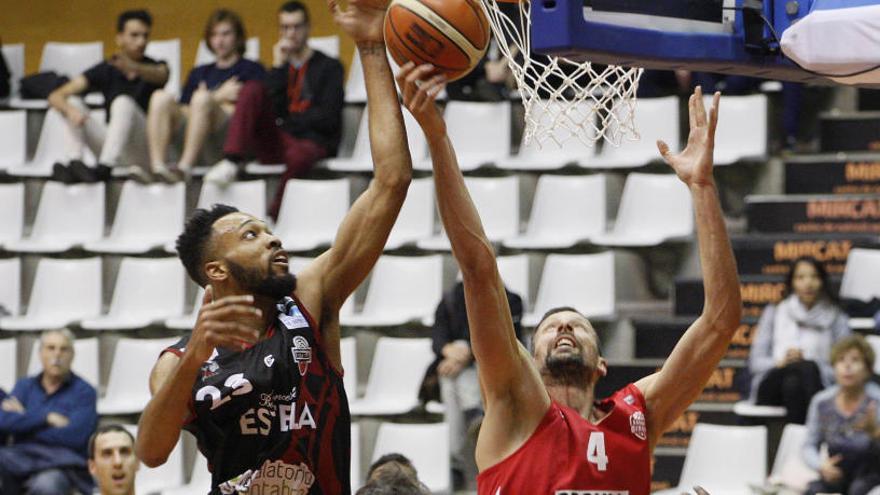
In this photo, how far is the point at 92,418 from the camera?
8414mm

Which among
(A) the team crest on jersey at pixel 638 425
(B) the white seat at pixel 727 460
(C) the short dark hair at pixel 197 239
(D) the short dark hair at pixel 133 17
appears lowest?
(B) the white seat at pixel 727 460

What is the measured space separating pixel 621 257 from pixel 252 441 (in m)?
5.17

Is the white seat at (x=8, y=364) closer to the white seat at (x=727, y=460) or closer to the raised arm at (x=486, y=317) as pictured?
the white seat at (x=727, y=460)

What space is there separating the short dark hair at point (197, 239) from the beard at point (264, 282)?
119 mm

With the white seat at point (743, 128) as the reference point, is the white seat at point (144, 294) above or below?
below

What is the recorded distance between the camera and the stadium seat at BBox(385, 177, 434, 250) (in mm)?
9289

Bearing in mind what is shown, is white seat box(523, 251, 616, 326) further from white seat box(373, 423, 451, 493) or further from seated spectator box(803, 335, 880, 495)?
seated spectator box(803, 335, 880, 495)

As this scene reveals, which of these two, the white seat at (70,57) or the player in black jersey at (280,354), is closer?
the player in black jersey at (280,354)

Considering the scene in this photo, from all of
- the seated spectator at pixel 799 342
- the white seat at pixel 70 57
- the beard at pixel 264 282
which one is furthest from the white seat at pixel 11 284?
the beard at pixel 264 282

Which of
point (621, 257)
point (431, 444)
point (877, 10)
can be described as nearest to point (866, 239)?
point (621, 257)

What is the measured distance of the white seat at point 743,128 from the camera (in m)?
9.19

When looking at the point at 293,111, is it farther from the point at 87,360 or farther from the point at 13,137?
the point at 13,137

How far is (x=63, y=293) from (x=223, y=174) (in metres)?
1.22

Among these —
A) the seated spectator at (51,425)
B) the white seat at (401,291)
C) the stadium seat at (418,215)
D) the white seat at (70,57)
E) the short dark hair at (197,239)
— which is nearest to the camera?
the short dark hair at (197,239)
